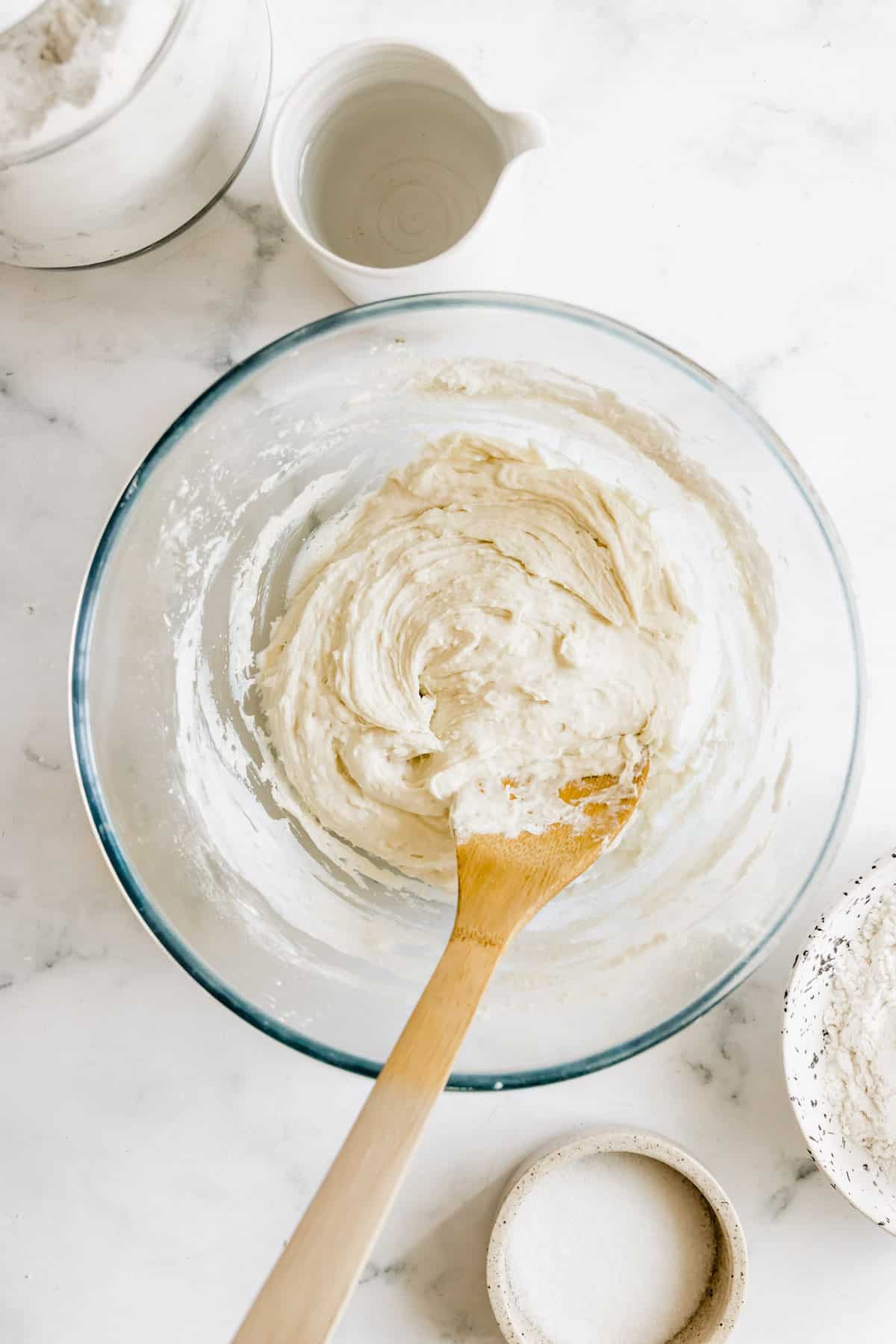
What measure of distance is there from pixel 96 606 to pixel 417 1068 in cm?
47

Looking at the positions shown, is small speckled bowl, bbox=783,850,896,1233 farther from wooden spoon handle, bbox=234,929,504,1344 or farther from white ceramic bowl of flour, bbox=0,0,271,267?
white ceramic bowl of flour, bbox=0,0,271,267

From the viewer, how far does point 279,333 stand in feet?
3.43

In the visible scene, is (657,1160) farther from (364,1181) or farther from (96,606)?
(96,606)

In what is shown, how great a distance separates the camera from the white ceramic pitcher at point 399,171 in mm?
903

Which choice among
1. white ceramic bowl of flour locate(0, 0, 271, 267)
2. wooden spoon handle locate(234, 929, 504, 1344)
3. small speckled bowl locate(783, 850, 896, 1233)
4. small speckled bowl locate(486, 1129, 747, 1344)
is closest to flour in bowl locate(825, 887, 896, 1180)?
small speckled bowl locate(783, 850, 896, 1233)

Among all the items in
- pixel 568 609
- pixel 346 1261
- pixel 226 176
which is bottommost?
pixel 346 1261

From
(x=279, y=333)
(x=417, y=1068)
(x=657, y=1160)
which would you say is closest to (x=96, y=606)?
(x=279, y=333)

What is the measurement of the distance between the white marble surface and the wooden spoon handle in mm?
321

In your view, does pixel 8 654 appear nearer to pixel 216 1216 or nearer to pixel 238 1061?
pixel 238 1061

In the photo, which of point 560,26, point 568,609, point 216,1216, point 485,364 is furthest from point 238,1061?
point 560,26

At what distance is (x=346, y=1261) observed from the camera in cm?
Answer: 67

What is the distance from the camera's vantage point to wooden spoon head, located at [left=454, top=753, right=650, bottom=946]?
86cm

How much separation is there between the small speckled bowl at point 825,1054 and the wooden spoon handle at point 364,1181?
0.37m

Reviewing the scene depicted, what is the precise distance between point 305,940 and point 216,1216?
345mm
